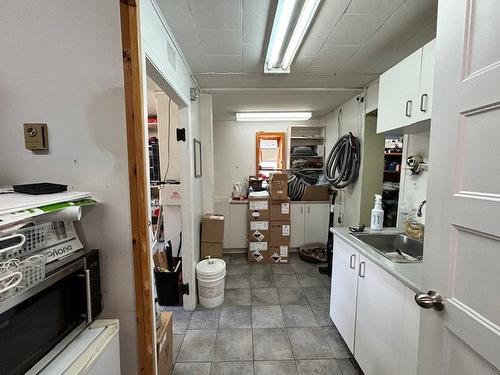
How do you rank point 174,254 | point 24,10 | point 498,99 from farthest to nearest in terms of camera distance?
1. point 174,254
2. point 24,10
3. point 498,99

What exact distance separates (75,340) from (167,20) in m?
1.80

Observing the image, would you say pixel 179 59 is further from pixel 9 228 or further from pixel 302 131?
pixel 302 131

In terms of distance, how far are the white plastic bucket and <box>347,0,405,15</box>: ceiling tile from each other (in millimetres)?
2363

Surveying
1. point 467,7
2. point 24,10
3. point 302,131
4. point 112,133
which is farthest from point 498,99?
point 302,131

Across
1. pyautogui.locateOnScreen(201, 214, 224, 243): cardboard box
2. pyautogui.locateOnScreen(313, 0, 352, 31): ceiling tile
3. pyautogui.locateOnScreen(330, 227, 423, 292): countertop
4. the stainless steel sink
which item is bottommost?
pyautogui.locateOnScreen(201, 214, 224, 243): cardboard box

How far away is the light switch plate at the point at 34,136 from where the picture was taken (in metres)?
0.97

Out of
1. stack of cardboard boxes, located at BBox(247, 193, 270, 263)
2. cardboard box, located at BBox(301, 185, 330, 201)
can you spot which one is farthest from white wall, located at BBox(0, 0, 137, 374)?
cardboard box, located at BBox(301, 185, 330, 201)

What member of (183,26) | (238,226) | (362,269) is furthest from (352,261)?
(238,226)

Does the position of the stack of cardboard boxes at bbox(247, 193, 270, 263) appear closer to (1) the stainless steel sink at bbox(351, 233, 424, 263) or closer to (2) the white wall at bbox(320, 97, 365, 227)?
(2) the white wall at bbox(320, 97, 365, 227)

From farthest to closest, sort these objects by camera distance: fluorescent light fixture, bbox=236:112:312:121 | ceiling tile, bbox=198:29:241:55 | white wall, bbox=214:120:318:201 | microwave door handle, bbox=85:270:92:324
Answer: white wall, bbox=214:120:318:201
fluorescent light fixture, bbox=236:112:312:121
ceiling tile, bbox=198:29:241:55
microwave door handle, bbox=85:270:92:324

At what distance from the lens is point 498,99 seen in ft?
1.93

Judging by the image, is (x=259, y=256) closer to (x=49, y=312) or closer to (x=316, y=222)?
(x=316, y=222)

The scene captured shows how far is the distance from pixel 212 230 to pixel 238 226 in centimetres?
103

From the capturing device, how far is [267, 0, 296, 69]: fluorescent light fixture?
4.31 feet
